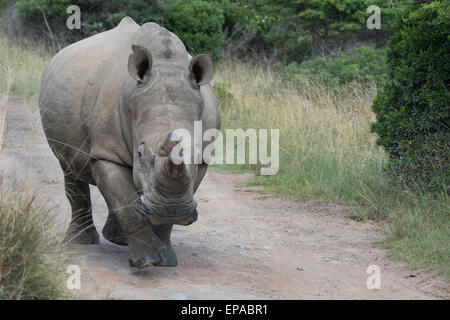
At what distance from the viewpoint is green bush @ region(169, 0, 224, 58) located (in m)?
18.1

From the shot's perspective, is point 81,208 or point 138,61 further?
point 81,208

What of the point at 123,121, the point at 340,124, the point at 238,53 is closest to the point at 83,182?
the point at 123,121

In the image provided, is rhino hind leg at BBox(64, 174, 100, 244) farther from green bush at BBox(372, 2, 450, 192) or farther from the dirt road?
green bush at BBox(372, 2, 450, 192)

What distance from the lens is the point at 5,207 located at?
448cm

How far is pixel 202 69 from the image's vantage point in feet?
17.1

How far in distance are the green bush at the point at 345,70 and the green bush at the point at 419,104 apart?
482 cm

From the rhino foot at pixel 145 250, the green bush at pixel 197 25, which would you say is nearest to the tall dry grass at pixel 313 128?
the rhino foot at pixel 145 250

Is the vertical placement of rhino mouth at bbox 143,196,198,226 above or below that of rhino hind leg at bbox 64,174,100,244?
above

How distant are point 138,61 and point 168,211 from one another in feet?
3.70

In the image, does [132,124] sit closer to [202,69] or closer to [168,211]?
[202,69]

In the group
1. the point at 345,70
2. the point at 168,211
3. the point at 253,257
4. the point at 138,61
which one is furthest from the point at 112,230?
the point at 345,70

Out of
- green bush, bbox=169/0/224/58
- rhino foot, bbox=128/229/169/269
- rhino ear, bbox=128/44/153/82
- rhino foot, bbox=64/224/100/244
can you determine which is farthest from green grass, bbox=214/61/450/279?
green bush, bbox=169/0/224/58

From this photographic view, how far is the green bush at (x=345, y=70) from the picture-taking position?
13234 mm

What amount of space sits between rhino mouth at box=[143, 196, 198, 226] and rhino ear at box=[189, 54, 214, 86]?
0.94 meters
